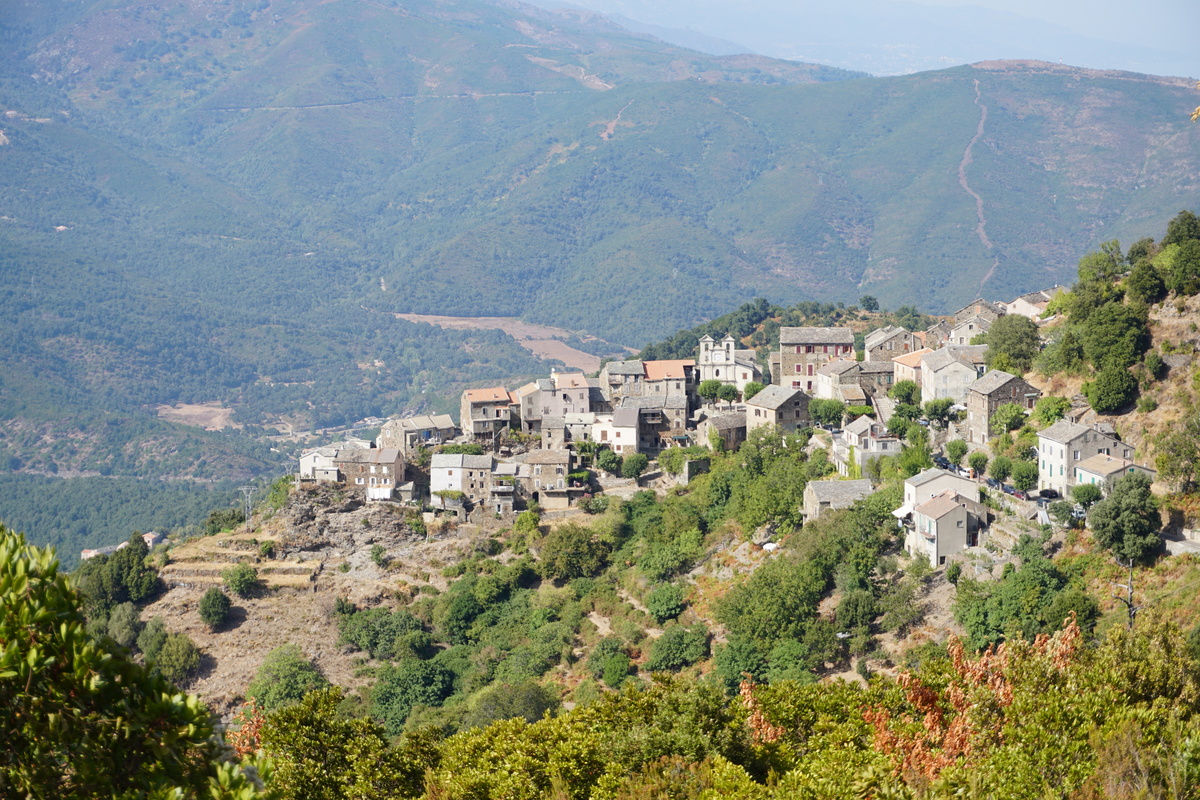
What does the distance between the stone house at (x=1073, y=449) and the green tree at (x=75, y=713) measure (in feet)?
148

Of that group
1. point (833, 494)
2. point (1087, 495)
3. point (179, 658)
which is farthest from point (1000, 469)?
point (179, 658)

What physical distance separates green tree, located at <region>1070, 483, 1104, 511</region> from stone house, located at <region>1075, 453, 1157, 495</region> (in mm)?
630

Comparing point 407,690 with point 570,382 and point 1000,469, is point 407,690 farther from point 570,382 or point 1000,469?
point 1000,469

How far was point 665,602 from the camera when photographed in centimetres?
6159

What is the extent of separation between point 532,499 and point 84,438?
13095cm

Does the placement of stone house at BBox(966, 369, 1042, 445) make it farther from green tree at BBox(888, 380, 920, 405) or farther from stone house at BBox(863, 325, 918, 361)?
stone house at BBox(863, 325, 918, 361)

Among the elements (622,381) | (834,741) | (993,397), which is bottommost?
(622,381)

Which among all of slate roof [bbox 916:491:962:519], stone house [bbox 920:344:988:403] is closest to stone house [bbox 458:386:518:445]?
stone house [bbox 920:344:988:403]

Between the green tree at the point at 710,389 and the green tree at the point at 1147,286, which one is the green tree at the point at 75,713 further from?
the green tree at the point at 710,389

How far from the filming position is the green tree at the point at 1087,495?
4947 centimetres

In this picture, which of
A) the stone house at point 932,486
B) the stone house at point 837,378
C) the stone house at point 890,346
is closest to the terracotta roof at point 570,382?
the stone house at point 837,378

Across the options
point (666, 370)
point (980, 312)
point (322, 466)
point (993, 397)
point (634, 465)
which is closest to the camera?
point (993, 397)

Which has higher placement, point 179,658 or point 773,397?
point 773,397

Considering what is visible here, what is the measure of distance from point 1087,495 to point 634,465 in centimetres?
2865
